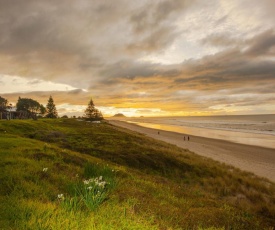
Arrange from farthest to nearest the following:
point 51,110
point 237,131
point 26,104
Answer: point 26,104
point 51,110
point 237,131

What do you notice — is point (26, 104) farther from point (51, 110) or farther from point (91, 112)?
point (91, 112)

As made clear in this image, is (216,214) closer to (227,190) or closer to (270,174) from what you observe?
(227,190)

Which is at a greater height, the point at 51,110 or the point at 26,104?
the point at 26,104

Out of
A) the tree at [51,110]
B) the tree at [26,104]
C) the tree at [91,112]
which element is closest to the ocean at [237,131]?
the tree at [91,112]

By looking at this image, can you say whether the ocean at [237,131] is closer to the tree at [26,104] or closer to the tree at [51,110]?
the tree at [51,110]

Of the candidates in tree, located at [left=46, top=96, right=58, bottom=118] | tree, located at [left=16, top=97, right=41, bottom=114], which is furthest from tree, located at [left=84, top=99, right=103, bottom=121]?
tree, located at [left=16, top=97, right=41, bottom=114]

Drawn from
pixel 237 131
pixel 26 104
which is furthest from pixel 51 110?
pixel 237 131

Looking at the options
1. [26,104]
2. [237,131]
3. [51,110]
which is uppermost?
[26,104]

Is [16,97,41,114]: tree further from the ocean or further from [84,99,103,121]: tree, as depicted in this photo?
the ocean

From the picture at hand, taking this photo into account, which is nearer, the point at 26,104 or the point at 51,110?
the point at 51,110

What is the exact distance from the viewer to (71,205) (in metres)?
4.32

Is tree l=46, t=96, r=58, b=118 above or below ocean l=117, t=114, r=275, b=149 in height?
above

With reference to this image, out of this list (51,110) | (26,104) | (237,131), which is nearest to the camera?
(237,131)

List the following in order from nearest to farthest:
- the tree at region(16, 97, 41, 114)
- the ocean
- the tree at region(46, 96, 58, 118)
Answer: the ocean
the tree at region(46, 96, 58, 118)
the tree at region(16, 97, 41, 114)
